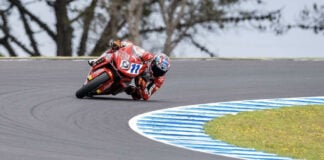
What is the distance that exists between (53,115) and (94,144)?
307 centimetres

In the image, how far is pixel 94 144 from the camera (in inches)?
439

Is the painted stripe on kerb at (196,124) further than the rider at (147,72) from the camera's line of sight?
No

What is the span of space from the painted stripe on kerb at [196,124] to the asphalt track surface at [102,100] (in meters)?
0.29

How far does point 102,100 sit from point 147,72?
0.83 metres

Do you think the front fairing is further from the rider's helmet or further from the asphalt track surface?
the asphalt track surface

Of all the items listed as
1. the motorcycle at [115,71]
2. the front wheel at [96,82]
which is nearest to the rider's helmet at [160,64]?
the motorcycle at [115,71]

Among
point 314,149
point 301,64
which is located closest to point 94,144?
point 314,149

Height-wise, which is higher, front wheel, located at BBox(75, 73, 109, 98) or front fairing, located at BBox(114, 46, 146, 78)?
front fairing, located at BBox(114, 46, 146, 78)

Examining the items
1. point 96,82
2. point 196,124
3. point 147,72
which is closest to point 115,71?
point 96,82

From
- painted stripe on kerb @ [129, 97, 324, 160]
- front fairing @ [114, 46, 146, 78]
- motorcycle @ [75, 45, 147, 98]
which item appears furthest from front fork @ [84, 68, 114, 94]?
painted stripe on kerb @ [129, 97, 324, 160]

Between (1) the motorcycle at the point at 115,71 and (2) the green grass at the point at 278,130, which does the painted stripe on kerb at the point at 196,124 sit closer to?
(2) the green grass at the point at 278,130

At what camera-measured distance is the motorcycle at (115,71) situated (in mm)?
16109

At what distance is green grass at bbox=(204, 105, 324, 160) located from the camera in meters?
12.8

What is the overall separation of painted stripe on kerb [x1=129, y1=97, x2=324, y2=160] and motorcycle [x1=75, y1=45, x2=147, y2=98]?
84 cm
